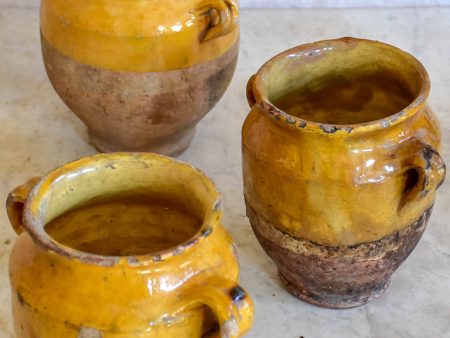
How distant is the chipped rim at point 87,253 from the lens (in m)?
0.97

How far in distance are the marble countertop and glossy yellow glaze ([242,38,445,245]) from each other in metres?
0.18

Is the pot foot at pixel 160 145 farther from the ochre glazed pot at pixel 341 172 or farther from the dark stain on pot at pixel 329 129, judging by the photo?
the dark stain on pot at pixel 329 129

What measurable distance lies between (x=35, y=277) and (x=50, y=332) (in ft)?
0.22

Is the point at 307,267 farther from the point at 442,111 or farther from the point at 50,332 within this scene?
the point at 442,111

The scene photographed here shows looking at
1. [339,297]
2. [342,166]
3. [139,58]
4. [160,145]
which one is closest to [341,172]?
[342,166]

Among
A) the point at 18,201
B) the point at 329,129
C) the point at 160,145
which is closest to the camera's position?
the point at 18,201

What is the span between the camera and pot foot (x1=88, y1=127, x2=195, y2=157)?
1768mm

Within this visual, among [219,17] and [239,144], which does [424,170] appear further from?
[239,144]

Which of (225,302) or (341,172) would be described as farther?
(341,172)

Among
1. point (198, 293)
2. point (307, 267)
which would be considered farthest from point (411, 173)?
point (198, 293)

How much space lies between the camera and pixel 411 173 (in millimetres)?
1287

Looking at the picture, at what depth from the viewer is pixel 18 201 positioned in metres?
1.11

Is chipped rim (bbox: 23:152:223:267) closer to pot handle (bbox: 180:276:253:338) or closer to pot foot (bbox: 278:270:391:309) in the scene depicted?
pot handle (bbox: 180:276:253:338)

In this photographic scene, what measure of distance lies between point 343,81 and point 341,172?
0.98ft
